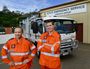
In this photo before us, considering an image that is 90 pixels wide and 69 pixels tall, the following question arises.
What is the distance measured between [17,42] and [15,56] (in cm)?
29

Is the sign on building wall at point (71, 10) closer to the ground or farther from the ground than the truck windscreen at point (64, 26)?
farther from the ground

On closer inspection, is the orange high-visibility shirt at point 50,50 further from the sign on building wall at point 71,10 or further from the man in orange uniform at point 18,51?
the sign on building wall at point 71,10

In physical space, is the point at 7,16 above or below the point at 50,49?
above

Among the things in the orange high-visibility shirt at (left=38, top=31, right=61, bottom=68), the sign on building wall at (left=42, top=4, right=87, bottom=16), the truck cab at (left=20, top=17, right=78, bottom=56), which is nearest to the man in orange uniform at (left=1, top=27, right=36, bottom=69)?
the orange high-visibility shirt at (left=38, top=31, right=61, bottom=68)

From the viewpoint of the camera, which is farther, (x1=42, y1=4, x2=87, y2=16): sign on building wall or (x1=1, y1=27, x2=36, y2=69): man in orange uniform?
(x1=42, y1=4, x2=87, y2=16): sign on building wall

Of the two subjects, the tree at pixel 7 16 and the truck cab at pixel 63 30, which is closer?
the truck cab at pixel 63 30

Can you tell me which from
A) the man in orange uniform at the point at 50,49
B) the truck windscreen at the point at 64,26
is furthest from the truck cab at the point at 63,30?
the man in orange uniform at the point at 50,49

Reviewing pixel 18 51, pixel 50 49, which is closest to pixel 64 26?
pixel 50 49

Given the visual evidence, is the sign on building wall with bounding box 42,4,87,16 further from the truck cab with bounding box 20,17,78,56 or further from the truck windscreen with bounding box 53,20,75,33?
the truck cab with bounding box 20,17,78,56

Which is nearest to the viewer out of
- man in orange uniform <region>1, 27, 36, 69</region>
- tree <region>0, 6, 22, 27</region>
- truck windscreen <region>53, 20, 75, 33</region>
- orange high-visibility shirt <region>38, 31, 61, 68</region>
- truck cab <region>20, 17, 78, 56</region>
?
man in orange uniform <region>1, 27, 36, 69</region>

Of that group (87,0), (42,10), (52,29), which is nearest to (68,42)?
(52,29)

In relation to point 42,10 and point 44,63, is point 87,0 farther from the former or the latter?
point 44,63

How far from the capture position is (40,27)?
37.6 ft

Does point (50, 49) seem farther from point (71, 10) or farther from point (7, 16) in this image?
point (7, 16)
